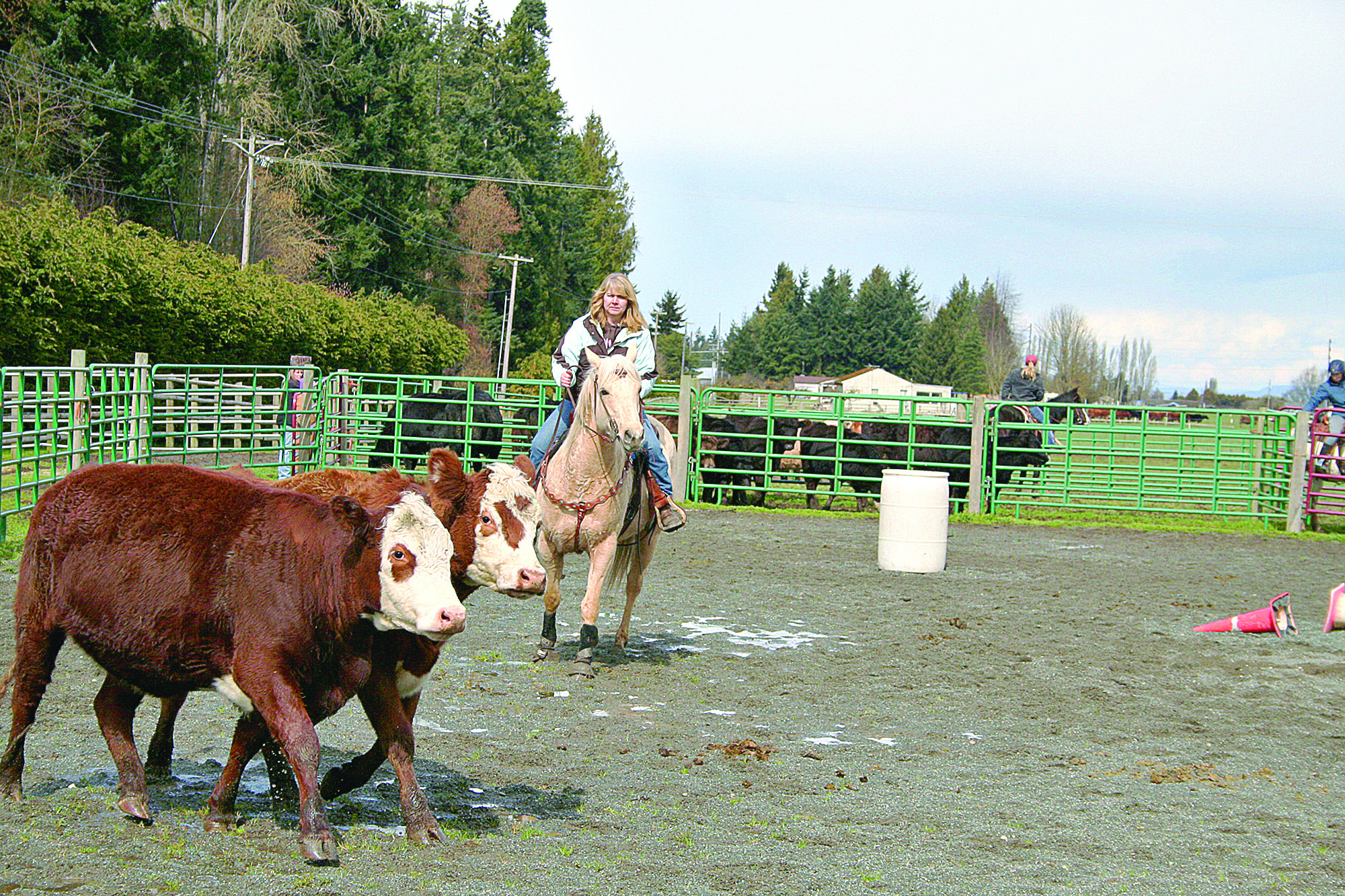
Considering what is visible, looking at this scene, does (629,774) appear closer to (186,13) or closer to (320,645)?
(320,645)

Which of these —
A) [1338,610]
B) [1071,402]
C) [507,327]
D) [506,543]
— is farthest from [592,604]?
[507,327]

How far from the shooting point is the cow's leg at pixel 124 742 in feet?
13.1

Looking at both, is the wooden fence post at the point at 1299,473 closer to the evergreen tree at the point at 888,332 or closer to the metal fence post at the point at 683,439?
the metal fence post at the point at 683,439

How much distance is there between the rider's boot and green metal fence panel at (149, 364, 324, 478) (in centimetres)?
716

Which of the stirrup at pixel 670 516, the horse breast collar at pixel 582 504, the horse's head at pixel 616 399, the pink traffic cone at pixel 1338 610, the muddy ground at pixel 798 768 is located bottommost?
the muddy ground at pixel 798 768

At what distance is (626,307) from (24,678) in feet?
13.4

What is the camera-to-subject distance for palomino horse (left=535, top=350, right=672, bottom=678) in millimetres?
6742

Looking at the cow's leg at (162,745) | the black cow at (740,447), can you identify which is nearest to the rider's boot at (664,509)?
the cow's leg at (162,745)

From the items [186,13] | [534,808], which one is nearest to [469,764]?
[534,808]

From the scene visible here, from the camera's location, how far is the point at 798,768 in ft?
16.8

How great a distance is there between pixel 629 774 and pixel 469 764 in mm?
678

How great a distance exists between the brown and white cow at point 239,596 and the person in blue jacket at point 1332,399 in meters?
16.0

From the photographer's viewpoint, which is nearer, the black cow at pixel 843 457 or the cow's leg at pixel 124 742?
the cow's leg at pixel 124 742

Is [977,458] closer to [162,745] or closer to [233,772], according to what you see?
[162,745]
